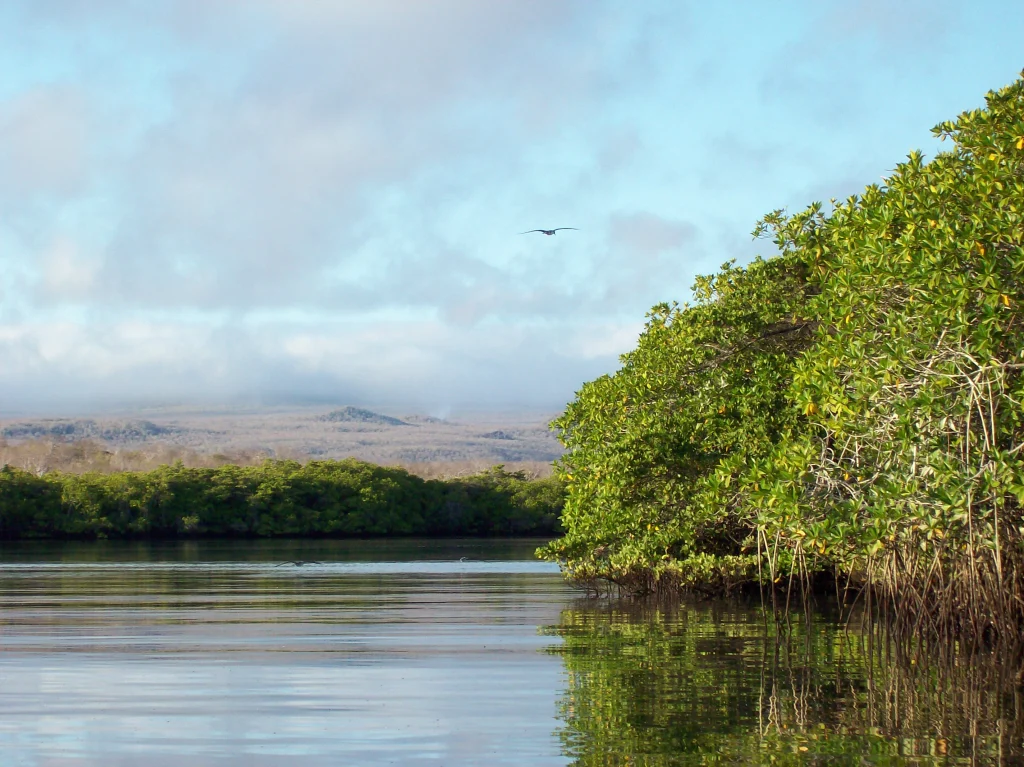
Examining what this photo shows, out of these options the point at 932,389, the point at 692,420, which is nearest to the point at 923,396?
the point at 932,389

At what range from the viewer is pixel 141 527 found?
7538 cm

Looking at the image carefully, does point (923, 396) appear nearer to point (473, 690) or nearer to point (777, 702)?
point (777, 702)

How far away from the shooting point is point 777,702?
1081cm

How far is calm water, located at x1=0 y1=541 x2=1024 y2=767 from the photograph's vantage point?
8789 millimetres

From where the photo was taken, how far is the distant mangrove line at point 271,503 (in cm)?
→ 7425

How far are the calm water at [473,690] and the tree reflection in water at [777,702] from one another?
0.11ft

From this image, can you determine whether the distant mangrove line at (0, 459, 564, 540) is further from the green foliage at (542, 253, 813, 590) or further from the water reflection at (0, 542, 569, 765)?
the green foliage at (542, 253, 813, 590)

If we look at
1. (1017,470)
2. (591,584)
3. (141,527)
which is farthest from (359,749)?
(141,527)

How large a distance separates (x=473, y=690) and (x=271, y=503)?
69.4m

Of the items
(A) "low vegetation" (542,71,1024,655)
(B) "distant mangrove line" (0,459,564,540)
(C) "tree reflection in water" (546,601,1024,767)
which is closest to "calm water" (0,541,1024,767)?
(C) "tree reflection in water" (546,601,1024,767)

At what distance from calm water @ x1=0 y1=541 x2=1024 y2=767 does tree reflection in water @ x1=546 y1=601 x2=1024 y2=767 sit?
0.03 metres

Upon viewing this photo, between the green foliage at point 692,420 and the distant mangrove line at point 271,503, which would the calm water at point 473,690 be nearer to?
the green foliage at point 692,420

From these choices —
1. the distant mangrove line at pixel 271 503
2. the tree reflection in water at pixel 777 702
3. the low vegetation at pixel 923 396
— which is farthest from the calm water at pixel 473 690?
the distant mangrove line at pixel 271 503

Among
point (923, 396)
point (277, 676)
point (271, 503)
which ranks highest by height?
point (923, 396)
